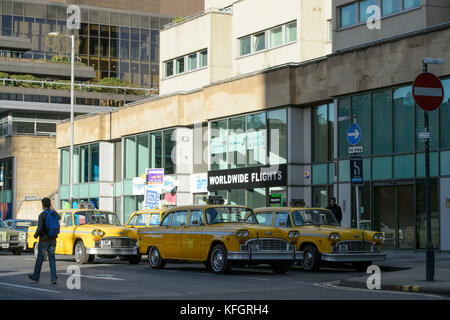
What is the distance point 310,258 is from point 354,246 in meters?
1.22

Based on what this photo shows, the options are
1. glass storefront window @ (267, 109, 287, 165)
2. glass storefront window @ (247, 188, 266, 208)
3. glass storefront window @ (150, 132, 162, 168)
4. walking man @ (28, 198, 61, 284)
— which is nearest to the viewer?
walking man @ (28, 198, 61, 284)

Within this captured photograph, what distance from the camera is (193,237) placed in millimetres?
21297

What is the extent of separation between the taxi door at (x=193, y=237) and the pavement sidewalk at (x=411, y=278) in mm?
4287

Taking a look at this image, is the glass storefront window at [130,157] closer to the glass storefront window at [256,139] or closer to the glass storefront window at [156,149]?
the glass storefront window at [156,149]

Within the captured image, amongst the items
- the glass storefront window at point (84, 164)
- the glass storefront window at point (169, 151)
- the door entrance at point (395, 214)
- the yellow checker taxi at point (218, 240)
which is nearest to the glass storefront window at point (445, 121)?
the door entrance at point (395, 214)

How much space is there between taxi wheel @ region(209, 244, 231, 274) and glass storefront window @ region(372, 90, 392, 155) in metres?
12.8

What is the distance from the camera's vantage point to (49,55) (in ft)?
345

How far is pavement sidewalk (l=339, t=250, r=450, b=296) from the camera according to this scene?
15953mm

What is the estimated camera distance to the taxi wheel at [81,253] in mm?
24875

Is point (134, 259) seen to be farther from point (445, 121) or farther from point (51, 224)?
point (445, 121)

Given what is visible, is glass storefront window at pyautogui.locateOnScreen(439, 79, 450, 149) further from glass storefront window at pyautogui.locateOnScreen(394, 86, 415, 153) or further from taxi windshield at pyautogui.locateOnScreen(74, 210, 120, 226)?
taxi windshield at pyautogui.locateOnScreen(74, 210, 120, 226)

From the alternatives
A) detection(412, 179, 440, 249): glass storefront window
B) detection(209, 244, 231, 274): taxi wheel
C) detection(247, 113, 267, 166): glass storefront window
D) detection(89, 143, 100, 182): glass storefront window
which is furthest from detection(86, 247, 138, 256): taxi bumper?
detection(89, 143, 100, 182): glass storefront window

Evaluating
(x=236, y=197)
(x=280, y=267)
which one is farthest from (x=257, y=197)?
(x=280, y=267)

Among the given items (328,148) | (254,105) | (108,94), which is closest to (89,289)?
(328,148)
